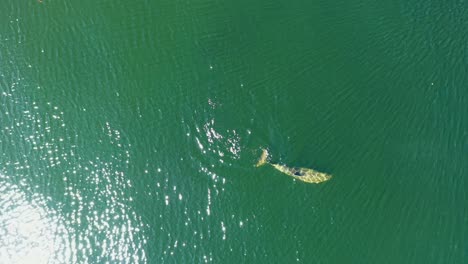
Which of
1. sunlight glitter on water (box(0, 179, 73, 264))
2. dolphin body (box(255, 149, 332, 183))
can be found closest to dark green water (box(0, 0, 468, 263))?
sunlight glitter on water (box(0, 179, 73, 264))

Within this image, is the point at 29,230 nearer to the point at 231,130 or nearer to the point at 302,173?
the point at 231,130

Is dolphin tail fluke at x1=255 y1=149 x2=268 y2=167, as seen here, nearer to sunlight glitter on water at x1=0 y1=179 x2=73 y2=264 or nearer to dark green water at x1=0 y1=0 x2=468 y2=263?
dark green water at x1=0 y1=0 x2=468 y2=263

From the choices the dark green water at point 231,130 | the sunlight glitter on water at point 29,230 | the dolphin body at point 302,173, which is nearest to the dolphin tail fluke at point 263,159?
the dolphin body at point 302,173

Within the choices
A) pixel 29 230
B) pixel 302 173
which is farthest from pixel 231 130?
pixel 29 230

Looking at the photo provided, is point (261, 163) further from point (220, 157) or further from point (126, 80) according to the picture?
point (126, 80)

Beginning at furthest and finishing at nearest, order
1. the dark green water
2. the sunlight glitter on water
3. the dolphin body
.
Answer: the dolphin body
the dark green water
the sunlight glitter on water

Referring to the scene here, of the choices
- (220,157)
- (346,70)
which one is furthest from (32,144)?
(346,70)
